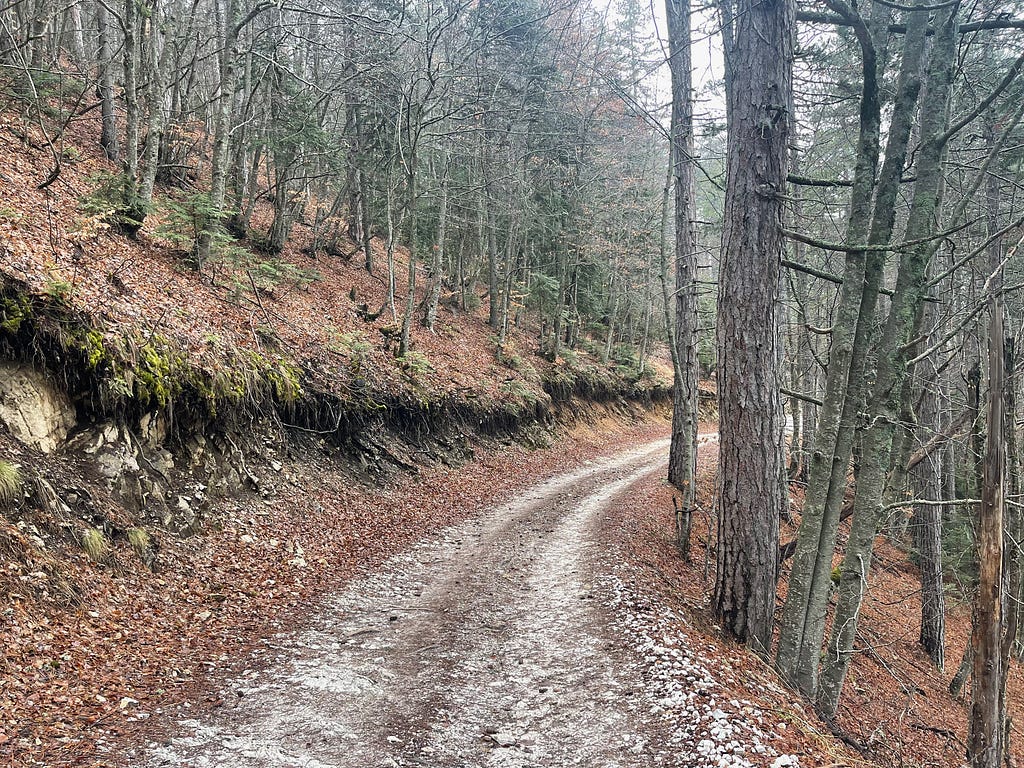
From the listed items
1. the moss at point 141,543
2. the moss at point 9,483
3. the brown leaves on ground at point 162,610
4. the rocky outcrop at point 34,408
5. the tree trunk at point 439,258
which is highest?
the tree trunk at point 439,258

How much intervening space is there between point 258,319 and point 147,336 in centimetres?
399

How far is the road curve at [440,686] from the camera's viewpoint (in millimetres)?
4230

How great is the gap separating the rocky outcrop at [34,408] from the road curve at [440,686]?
349 cm

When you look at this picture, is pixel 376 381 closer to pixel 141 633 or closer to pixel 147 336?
pixel 147 336

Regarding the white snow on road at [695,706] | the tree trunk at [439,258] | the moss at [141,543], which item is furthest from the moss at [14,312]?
the tree trunk at [439,258]

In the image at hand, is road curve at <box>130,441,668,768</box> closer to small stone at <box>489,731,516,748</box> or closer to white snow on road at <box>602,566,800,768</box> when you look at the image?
small stone at <box>489,731,516,748</box>

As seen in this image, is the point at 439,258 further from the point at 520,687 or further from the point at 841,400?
the point at 520,687

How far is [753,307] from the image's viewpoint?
19.3ft

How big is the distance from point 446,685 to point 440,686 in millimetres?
59

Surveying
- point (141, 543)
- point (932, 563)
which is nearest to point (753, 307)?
point (141, 543)

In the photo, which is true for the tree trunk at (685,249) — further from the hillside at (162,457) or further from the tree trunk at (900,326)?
the hillside at (162,457)

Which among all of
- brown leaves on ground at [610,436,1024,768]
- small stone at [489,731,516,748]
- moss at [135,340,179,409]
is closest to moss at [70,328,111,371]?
moss at [135,340,179,409]

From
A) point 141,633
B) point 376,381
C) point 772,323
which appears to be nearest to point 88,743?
point 141,633

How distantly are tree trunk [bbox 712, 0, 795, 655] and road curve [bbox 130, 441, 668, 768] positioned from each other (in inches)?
63.8
